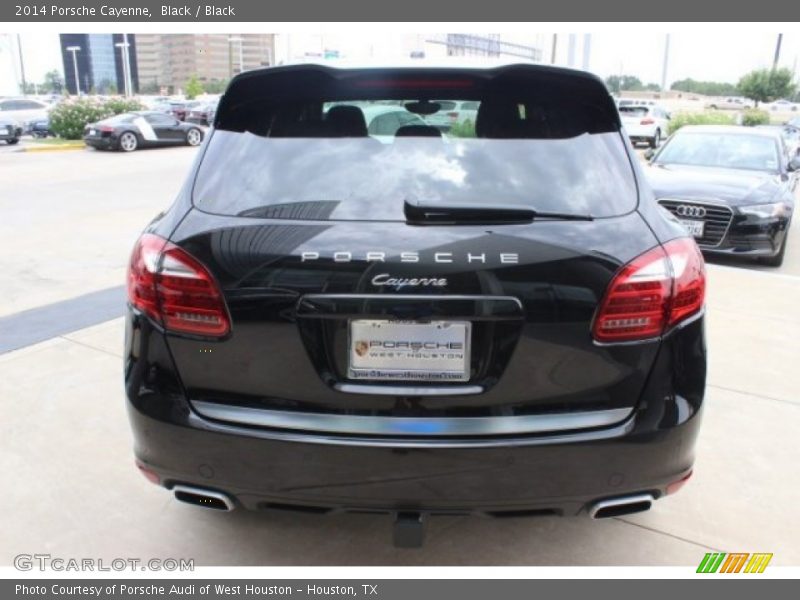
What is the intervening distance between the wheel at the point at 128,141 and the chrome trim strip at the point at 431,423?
23.2m

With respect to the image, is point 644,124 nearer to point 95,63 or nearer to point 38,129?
point 38,129

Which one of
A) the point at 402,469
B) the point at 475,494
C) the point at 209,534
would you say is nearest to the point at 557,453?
the point at 475,494

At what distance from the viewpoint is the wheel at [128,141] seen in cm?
2290

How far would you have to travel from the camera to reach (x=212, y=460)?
7.16 feet

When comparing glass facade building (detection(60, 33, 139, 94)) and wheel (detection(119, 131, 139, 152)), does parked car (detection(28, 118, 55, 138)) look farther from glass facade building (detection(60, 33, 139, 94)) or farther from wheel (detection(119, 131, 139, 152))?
glass facade building (detection(60, 33, 139, 94))

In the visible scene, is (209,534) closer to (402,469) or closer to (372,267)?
(402,469)

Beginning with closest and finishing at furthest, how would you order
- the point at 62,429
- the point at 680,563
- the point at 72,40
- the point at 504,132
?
the point at 504,132, the point at 680,563, the point at 62,429, the point at 72,40

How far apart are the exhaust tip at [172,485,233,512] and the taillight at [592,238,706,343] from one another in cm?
132

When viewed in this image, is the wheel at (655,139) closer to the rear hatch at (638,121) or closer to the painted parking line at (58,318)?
the rear hatch at (638,121)

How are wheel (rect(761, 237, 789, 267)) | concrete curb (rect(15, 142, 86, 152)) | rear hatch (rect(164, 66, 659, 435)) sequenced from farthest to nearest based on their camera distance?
concrete curb (rect(15, 142, 86, 152)) → wheel (rect(761, 237, 789, 267)) → rear hatch (rect(164, 66, 659, 435))

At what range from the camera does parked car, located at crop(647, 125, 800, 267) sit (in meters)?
7.80

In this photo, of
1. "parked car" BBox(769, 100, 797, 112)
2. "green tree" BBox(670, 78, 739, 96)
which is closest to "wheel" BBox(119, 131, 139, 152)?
"parked car" BBox(769, 100, 797, 112)

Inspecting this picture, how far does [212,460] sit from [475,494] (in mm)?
838

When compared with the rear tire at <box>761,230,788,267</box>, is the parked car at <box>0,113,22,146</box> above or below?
below
